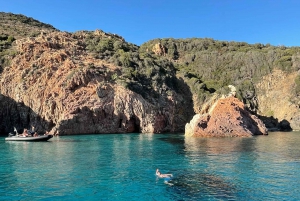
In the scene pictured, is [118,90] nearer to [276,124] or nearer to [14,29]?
[276,124]

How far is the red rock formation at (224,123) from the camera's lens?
43875 mm

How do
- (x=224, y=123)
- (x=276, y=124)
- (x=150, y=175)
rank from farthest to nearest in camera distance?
1. (x=276, y=124)
2. (x=224, y=123)
3. (x=150, y=175)

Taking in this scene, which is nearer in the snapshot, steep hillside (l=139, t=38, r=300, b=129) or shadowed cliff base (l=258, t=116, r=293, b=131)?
shadowed cliff base (l=258, t=116, r=293, b=131)

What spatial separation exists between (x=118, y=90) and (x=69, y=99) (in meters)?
8.57

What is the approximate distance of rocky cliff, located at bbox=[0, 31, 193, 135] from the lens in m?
51.5

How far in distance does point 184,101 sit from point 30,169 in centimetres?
4827

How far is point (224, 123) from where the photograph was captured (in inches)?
1745

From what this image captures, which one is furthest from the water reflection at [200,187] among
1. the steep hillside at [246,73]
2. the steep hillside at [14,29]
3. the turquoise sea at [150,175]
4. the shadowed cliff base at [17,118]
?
the steep hillside at [14,29]

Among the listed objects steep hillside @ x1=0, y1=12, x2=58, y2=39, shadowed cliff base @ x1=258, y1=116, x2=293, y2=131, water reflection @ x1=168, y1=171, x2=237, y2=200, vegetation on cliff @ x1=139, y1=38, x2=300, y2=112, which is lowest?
water reflection @ x1=168, y1=171, x2=237, y2=200

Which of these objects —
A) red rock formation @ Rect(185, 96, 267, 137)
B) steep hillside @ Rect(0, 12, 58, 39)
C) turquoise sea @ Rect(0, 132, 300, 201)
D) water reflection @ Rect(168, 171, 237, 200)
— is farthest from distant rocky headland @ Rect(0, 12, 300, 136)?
water reflection @ Rect(168, 171, 237, 200)

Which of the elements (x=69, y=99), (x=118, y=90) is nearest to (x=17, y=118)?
(x=69, y=99)

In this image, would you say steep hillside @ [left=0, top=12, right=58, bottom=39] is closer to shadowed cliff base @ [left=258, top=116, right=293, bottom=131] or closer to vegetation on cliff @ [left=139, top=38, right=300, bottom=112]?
vegetation on cliff @ [left=139, top=38, right=300, bottom=112]

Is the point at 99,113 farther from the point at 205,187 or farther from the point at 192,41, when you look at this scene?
the point at 192,41

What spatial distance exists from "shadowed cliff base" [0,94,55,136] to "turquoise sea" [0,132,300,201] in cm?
2381
